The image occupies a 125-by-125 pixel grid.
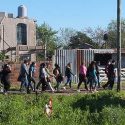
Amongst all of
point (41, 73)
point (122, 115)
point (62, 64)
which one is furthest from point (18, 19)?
point (122, 115)

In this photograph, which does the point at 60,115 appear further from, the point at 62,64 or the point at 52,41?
the point at 52,41

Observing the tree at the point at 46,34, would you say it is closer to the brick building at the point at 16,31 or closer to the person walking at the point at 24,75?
the brick building at the point at 16,31

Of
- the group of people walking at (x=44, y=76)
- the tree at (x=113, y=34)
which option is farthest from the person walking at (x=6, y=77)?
the tree at (x=113, y=34)

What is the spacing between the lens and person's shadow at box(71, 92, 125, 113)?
71.4 feet

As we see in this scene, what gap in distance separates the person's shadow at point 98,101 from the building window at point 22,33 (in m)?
64.7

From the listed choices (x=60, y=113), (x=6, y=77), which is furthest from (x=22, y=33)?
(x=60, y=113)

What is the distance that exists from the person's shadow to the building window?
64697 millimetres

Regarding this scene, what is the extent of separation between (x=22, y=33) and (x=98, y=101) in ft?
222

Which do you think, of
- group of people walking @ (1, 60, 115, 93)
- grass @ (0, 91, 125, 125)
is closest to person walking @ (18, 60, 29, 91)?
group of people walking @ (1, 60, 115, 93)

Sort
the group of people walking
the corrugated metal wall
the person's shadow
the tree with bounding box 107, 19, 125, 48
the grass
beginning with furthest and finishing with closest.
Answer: the tree with bounding box 107, 19, 125, 48, the corrugated metal wall, the group of people walking, the person's shadow, the grass

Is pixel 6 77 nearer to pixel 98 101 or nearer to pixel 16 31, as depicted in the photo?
pixel 98 101

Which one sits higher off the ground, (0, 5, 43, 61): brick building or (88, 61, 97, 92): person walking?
(0, 5, 43, 61): brick building

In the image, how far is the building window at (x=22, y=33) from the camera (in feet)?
294

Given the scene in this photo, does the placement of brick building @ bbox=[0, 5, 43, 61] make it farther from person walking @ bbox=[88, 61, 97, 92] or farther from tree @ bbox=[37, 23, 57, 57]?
person walking @ bbox=[88, 61, 97, 92]
